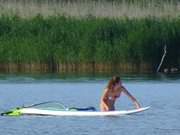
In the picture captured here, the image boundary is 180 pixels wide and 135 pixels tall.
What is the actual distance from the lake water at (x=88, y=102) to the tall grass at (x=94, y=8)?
32.4 feet

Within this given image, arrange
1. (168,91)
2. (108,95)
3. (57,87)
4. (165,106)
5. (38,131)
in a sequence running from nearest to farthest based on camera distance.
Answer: (38,131) < (108,95) < (165,106) < (168,91) < (57,87)

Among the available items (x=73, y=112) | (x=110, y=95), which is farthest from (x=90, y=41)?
(x=73, y=112)

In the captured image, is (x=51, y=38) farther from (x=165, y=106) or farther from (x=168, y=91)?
(x=165, y=106)

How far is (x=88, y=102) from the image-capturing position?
33250 millimetres

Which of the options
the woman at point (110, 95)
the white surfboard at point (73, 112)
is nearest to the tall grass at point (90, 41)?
the white surfboard at point (73, 112)

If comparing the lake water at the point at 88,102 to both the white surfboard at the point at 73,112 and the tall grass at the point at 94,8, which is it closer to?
the white surfboard at the point at 73,112

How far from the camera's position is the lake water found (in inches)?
964

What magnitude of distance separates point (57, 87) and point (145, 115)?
13.5 metres

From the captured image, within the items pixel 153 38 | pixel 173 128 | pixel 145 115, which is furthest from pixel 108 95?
pixel 153 38

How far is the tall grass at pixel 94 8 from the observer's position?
188 feet

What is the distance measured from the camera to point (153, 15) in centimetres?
5703

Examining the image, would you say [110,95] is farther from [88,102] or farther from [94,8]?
[94,8]

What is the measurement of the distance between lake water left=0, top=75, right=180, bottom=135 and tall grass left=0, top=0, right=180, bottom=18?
9873mm

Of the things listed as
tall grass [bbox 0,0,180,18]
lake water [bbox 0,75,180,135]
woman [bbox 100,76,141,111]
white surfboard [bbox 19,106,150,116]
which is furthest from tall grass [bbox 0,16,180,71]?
woman [bbox 100,76,141,111]
